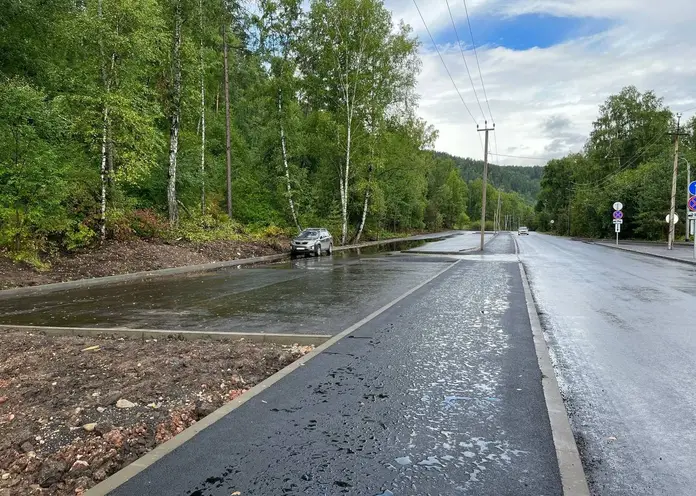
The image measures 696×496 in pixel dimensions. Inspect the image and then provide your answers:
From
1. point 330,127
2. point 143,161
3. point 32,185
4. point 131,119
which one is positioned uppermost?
point 330,127

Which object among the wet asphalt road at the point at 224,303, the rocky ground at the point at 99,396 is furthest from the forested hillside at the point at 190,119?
the rocky ground at the point at 99,396

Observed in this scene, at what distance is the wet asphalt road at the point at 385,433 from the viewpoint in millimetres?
2830

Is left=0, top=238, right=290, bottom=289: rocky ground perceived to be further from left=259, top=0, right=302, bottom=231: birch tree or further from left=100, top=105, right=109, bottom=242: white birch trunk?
left=259, top=0, right=302, bottom=231: birch tree

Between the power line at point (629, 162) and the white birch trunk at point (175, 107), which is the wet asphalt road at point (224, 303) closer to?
the white birch trunk at point (175, 107)

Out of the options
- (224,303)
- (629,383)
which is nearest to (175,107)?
(224,303)

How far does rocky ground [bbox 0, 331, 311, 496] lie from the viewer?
10.6ft

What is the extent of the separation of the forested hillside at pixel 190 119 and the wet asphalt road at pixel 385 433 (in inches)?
588

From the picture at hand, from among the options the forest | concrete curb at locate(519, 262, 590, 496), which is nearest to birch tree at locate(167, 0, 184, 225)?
concrete curb at locate(519, 262, 590, 496)

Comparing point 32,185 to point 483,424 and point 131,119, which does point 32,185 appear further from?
point 483,424

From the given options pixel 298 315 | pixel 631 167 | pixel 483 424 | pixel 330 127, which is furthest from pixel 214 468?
pixel 631 167

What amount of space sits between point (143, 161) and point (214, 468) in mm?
18628

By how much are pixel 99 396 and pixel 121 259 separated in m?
14.7

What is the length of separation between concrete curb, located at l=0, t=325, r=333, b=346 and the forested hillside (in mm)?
9931

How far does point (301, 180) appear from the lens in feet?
126
